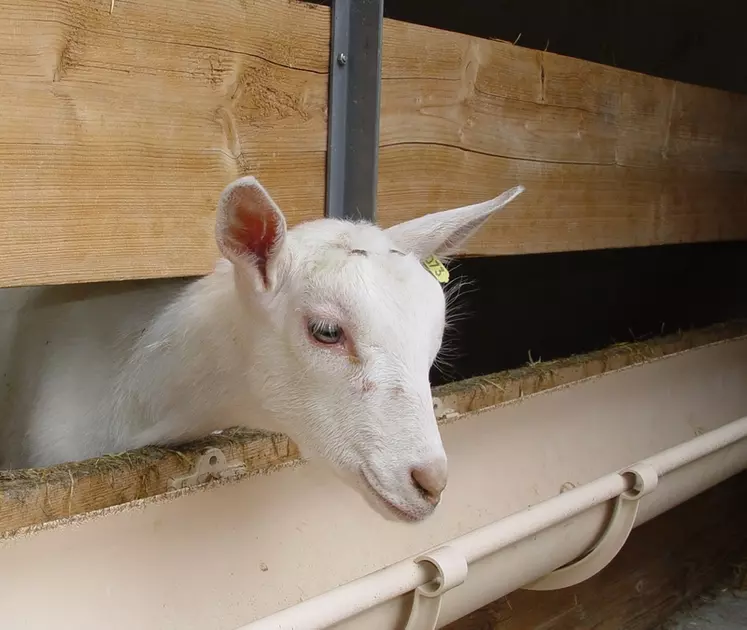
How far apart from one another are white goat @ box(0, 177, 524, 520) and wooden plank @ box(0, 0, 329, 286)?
0.22 metres

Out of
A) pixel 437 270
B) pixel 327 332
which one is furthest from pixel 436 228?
pixel 327 332

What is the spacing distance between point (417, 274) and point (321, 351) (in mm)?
243

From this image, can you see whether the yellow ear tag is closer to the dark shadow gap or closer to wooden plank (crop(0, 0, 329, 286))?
wooden plank (crop(0, 0, 329, 286))

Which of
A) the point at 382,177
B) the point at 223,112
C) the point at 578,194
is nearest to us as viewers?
the point at 223,112

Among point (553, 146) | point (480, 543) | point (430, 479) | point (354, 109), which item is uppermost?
point (354, 109)

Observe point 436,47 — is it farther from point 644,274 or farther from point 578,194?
point 644,274

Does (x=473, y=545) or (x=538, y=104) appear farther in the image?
(x=538, y=104)

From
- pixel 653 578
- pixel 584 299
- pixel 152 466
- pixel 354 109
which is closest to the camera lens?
pixel 152 466

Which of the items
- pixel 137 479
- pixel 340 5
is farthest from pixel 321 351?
pixel 340 5

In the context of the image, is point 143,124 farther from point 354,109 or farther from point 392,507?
point 392,507

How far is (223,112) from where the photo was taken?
1894 millimetres

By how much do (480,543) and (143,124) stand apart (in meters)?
1.14

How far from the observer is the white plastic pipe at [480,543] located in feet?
4.82

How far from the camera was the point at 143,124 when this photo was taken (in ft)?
5.81
